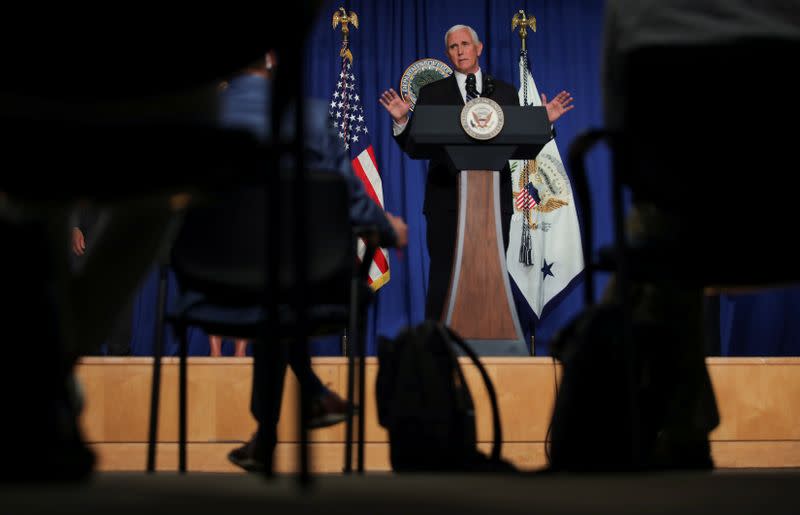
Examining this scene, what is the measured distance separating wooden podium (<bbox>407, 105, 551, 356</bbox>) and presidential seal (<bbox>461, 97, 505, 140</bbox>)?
0.8 inches

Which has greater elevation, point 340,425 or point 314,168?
point 314,168

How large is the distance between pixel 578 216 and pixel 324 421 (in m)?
3.61

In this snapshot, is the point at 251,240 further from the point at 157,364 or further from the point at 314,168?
the point at 157,364

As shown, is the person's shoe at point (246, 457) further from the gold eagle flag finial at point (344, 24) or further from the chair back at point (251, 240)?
the gold eagle flag finial at point (344, 24)

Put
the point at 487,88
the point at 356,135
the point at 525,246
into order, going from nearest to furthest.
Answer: the point at 487,88, the point at 525,246, the point at 356,135

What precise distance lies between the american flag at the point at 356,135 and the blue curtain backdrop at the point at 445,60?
2.0 inches

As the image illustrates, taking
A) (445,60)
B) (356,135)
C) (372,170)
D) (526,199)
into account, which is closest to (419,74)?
(445,60)

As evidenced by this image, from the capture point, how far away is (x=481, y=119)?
3.07m

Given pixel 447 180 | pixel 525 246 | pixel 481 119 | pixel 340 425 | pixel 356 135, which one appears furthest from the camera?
pixel 356 135

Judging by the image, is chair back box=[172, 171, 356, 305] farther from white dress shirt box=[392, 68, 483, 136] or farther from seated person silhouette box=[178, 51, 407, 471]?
white dress shirt box=[392, 68, 483, 136]

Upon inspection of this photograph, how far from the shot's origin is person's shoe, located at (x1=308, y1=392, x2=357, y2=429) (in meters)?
1.94

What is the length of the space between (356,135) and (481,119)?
2246 millimetres

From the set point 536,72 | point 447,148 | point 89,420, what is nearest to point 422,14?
point 536,72

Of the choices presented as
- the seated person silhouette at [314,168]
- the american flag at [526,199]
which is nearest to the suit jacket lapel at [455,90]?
the american flag at [526,199]
